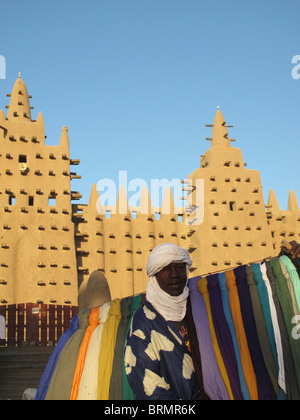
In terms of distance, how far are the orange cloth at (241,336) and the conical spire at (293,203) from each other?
18349mm

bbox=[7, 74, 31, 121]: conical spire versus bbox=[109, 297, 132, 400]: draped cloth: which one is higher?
bbox=[7, 74, 31, 121]: conical spire

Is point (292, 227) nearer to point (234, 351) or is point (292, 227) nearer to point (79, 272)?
point (79, 272)

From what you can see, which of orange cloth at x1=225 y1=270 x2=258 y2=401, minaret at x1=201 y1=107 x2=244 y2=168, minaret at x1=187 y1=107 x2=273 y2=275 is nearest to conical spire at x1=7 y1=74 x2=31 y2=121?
minaret at x1=187 y1=107 x2=273 y2=275

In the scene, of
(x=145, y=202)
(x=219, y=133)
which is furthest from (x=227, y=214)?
(x=219, y=133)

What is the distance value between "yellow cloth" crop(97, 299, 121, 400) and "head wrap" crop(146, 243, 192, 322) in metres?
1.10

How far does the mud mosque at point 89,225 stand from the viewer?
1748 centimetres

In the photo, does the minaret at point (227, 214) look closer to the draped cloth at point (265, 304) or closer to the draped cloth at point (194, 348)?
the draped cloth at point (265, 304)

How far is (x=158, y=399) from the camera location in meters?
3.36

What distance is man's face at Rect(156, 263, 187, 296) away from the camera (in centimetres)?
399

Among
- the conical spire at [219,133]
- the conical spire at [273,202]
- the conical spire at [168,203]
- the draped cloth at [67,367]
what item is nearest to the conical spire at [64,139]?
the conical spire at [168,203]

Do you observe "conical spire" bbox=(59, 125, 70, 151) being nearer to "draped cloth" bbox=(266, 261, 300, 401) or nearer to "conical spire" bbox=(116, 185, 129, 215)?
"conical spire" bbox=(116, 185, 129, 215)

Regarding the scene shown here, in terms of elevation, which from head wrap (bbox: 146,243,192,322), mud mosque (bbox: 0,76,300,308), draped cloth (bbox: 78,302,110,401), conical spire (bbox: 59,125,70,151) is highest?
conical spire (bbox: 59,125,70,151)

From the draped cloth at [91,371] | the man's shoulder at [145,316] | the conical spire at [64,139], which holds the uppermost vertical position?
the conical spire at [64,139]
